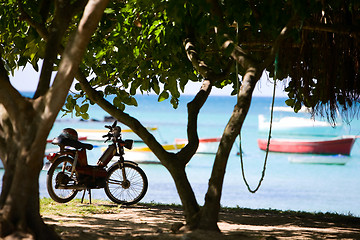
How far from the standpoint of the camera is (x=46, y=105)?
13.9 feet

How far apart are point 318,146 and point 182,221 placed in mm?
25535

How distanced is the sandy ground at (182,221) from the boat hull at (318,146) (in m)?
22.7

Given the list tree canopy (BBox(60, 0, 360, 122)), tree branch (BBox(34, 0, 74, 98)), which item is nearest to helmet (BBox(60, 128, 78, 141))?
tree canopy (BBox(60, 0, 360, 122))

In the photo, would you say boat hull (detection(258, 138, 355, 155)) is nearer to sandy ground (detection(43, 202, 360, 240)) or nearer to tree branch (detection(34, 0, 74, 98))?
sandy ground (detection(43, 202, 360, 240))

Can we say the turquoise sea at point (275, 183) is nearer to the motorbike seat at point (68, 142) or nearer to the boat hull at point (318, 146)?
the boat hull at point (318, 146)

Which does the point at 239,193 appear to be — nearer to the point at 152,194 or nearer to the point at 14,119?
the point at 152,194

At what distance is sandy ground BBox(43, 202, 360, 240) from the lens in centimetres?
495

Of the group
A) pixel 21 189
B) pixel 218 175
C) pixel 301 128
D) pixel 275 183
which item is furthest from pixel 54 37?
pixel 301 128

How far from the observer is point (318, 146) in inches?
1207

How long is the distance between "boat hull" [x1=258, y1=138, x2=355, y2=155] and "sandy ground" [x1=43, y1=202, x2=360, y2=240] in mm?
22663

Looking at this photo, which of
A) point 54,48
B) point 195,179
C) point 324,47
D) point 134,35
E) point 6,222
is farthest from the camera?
point 195,179

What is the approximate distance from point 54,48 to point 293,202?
40.1 feet

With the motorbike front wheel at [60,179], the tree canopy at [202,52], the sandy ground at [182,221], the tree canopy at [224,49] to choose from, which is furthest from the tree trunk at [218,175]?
the motorbike front wheel at [60,179]

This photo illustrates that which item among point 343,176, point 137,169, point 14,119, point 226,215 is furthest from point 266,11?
point 343,176
